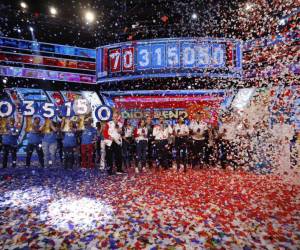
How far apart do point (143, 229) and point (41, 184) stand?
4852 millimetres

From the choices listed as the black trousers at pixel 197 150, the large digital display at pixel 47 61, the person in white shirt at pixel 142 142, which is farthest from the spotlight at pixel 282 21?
the large digital display at pixel 47 61

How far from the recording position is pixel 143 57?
658 inches

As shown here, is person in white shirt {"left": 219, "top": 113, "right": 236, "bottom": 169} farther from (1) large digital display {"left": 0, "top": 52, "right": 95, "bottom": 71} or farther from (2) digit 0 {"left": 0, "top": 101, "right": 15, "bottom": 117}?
(1) large digital display {"left": 0, "top": 52, "right": 95, "bottom": 71}

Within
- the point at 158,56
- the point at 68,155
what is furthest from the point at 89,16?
the point at 68,155

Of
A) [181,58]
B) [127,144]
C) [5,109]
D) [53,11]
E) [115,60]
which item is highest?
[53,11]

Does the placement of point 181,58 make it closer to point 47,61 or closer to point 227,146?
point 227,146

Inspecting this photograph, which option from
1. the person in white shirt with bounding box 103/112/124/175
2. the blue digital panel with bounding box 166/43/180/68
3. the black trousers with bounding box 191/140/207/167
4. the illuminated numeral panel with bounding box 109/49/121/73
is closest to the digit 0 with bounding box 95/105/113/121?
the person in white shirt with bounding box 103/112/124/175

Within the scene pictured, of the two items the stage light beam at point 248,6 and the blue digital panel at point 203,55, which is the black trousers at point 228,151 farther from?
the stage light beam at point 248,6

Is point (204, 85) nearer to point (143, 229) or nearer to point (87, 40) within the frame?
point (87, 40)

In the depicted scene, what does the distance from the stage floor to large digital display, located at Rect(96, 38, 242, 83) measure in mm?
8968

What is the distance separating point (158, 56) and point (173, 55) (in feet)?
3.11

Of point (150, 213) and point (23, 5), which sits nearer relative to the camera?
point (150, 213)

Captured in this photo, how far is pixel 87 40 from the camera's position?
1972 centimetres

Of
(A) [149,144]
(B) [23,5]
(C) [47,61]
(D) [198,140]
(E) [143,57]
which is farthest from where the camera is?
(C) [47,61]
